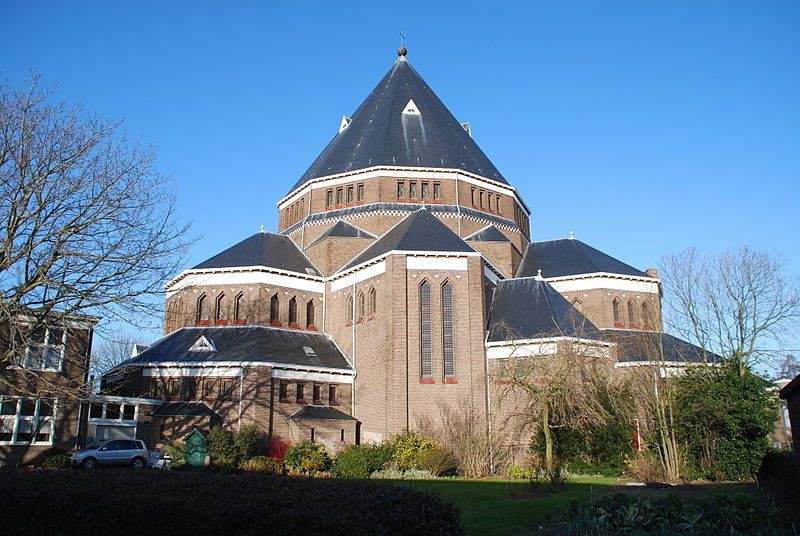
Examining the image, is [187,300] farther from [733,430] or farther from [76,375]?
[733,430]

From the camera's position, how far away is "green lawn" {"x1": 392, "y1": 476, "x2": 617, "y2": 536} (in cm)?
1454

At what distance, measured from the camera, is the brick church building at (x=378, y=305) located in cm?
3041

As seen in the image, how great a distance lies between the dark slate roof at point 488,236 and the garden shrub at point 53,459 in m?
23.1

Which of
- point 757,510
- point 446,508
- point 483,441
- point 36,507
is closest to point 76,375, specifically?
point 483,441

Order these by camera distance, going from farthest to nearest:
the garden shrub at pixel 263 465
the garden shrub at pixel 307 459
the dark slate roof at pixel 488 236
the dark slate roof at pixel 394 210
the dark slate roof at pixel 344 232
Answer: the dark slate roof at pixel 394 210 → the dark slate roof at pixel 488 236 → the dark slate roof at pixel 344 232 → the garden shrub at pixel 307 459 → the garden shrub at pixel 263 465

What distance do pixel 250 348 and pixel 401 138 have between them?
16938 millimetres

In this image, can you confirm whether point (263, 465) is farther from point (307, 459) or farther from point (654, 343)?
point (654, 343)

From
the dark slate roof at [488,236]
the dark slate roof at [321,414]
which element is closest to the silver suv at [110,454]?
the dark slate roof at [321,414]

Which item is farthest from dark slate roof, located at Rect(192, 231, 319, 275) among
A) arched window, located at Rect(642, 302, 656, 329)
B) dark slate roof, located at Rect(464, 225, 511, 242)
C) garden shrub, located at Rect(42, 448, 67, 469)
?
arched window, located at Rect(642, 302, 656, 329)

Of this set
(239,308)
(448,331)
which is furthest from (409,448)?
(239,308)

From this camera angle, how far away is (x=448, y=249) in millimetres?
32156

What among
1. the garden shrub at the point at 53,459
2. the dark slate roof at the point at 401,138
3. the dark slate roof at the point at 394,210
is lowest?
the garden shrub at the point at 53,459

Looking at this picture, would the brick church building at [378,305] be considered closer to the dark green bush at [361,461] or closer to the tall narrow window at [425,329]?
the tall narrow window at [425,329]

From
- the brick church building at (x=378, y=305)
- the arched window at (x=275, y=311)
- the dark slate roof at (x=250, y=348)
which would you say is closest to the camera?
the brick church building at (x=378, y=305)
